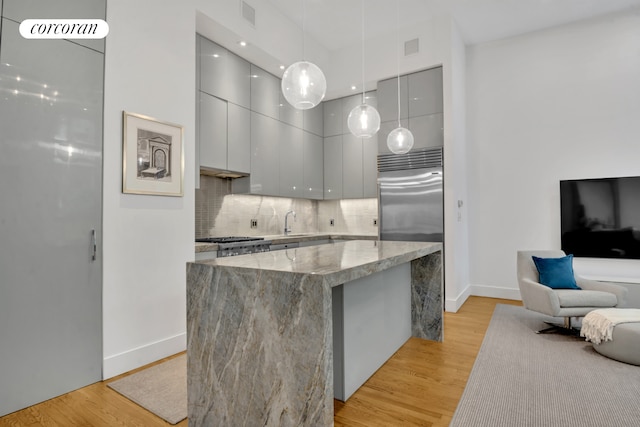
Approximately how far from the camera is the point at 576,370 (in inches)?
106

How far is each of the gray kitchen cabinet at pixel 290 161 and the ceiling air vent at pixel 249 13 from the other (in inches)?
53.1

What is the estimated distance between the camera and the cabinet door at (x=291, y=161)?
5020 millimetres

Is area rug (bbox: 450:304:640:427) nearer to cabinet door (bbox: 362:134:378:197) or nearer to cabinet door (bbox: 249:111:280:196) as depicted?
cabinet door (bbox: 362:134:378:197)

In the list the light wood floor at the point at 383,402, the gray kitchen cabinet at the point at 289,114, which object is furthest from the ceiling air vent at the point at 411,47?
the light wood floor at the point at 383,402

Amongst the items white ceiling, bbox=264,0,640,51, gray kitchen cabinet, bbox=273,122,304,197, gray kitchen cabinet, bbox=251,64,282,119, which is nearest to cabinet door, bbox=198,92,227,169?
gray kitchen cabinet, bbox=251,64,282,119

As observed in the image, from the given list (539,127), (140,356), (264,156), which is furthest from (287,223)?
(539,127)

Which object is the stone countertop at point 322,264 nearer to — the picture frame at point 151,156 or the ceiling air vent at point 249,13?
the picture frame at point 151,156

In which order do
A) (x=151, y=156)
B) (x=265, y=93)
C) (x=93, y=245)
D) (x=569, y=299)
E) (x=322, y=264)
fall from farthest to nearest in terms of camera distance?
(x=265, y=93)
(x=569, y=299)
(x=151, y=156)
(x=93, y=245)
(x=322, y=264)

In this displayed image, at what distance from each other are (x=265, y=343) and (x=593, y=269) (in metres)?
4.84

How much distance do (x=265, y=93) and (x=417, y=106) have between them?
209cm

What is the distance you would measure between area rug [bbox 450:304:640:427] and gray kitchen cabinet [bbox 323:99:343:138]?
12.5ft

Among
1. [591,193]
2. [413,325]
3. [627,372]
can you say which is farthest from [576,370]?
[591,193]

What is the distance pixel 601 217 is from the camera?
14.8ft

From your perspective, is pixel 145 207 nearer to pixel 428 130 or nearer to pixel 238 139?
pixel 238 139
